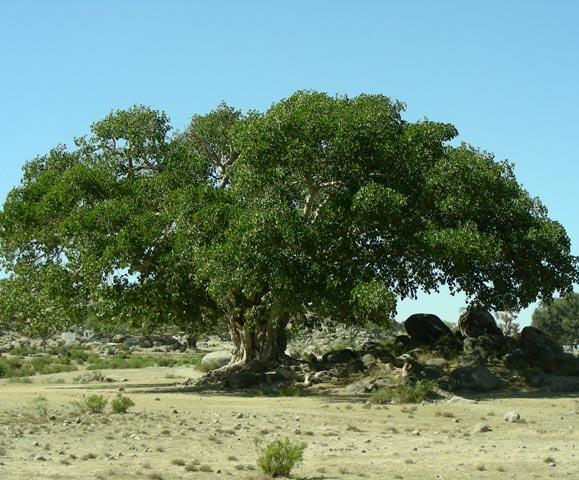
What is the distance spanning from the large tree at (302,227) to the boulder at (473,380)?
2461mm

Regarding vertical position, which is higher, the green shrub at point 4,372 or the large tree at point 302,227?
the large tree at point 302,227

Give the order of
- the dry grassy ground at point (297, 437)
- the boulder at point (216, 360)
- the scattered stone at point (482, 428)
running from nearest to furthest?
the dry grassy ground at point (297, 437) < the scattered stone at point (482, 428) < the boulder at point (216, 360)

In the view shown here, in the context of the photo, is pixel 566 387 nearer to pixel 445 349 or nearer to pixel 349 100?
pixel 445 349

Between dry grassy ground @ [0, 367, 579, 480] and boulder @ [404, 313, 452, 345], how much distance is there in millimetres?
11416

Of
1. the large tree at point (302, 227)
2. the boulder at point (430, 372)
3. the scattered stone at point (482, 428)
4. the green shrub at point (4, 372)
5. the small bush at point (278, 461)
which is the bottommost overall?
the scattered stone at point (482, 428)

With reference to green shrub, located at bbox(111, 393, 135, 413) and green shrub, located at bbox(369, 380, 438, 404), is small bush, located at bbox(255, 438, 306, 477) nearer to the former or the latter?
green shrub, located at bbox(111, 393, 135, 413)

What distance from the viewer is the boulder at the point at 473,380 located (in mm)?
28750

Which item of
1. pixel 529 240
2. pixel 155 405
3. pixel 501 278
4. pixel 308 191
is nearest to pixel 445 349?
pixel 501 278

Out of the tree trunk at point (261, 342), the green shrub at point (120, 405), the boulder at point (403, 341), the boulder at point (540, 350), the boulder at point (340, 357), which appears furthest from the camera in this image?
the boulder at point (403, 341)

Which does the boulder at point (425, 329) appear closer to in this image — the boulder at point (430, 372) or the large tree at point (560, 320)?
the boulder at point (430, 372)

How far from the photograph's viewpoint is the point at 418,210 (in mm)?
28219

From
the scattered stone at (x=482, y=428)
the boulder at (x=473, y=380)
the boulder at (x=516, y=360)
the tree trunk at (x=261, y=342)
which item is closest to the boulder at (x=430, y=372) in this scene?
the boulder at (x=473, y=380)

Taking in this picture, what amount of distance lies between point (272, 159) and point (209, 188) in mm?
2736

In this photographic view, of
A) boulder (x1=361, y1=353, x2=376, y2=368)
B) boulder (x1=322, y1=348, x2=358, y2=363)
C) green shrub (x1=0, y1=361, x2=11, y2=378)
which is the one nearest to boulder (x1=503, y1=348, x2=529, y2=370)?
boulder (x1=361, y1=353, x2=376, y2=368)
